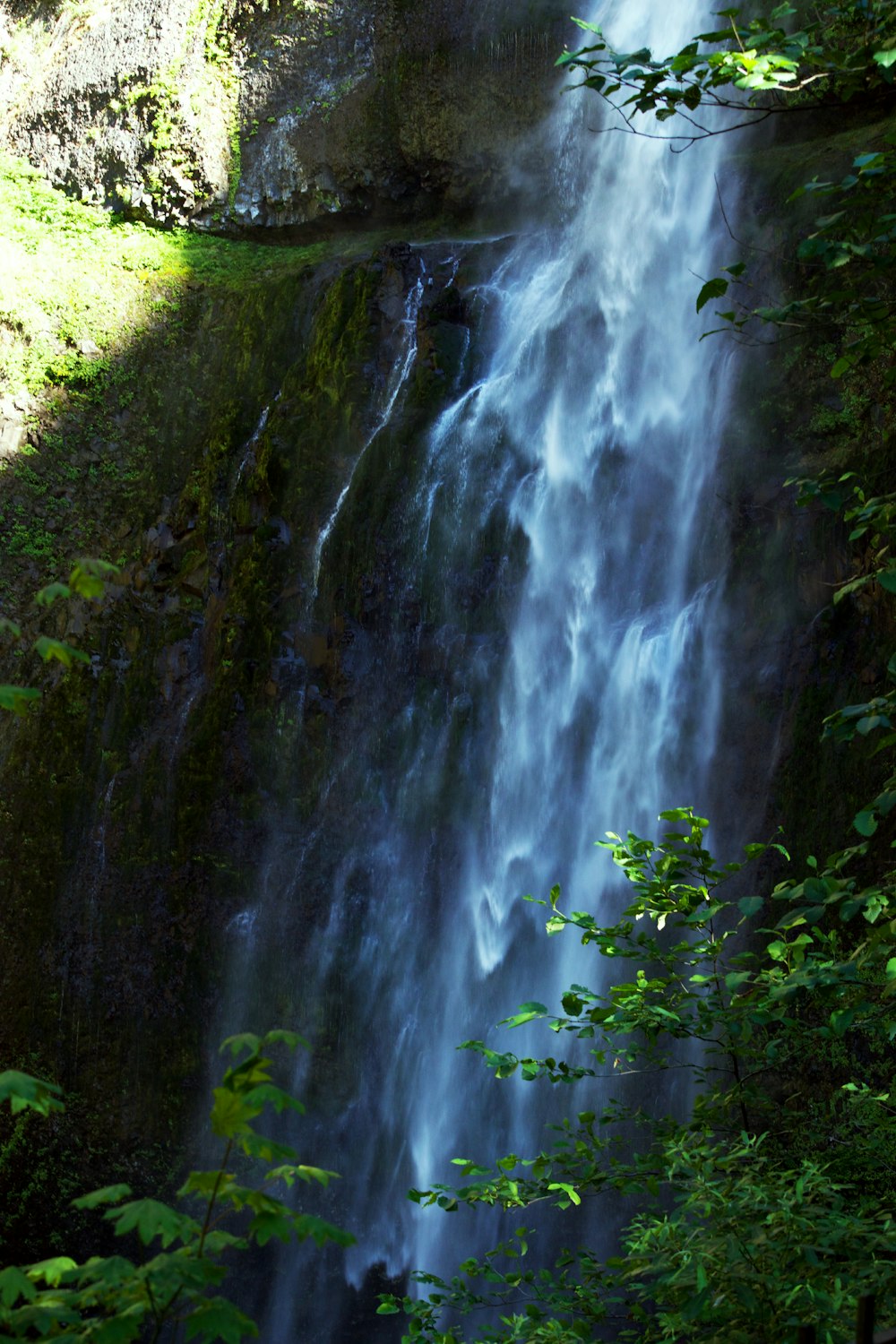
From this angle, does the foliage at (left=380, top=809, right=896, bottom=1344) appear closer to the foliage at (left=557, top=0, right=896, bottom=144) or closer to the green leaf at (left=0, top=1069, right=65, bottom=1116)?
the green leaf at (left=0, top=1069, right=65, bottom=1116)

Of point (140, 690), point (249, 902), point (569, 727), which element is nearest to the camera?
point (569, 727)

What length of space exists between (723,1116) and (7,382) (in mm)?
12390

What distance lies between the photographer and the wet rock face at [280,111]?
48.1 ft

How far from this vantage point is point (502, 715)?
402 inches

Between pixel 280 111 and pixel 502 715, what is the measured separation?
31.2ft

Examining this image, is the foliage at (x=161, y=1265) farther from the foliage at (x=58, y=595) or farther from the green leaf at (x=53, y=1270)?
the foliage at (x=58, y=595)

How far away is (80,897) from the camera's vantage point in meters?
11.4

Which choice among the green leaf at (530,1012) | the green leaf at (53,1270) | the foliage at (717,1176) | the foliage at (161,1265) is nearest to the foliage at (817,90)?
the foliage at (717,1176)

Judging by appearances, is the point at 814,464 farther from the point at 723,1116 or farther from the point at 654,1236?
the point at 654,1236

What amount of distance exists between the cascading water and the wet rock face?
3.97 metres

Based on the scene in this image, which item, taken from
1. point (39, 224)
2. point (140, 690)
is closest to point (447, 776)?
point (140, 690)

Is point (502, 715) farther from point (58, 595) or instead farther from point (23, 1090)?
point (23, 1090)

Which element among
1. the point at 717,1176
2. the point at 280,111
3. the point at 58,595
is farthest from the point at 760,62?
the point at 280,111

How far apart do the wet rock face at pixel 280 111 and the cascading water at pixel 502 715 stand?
397cm
